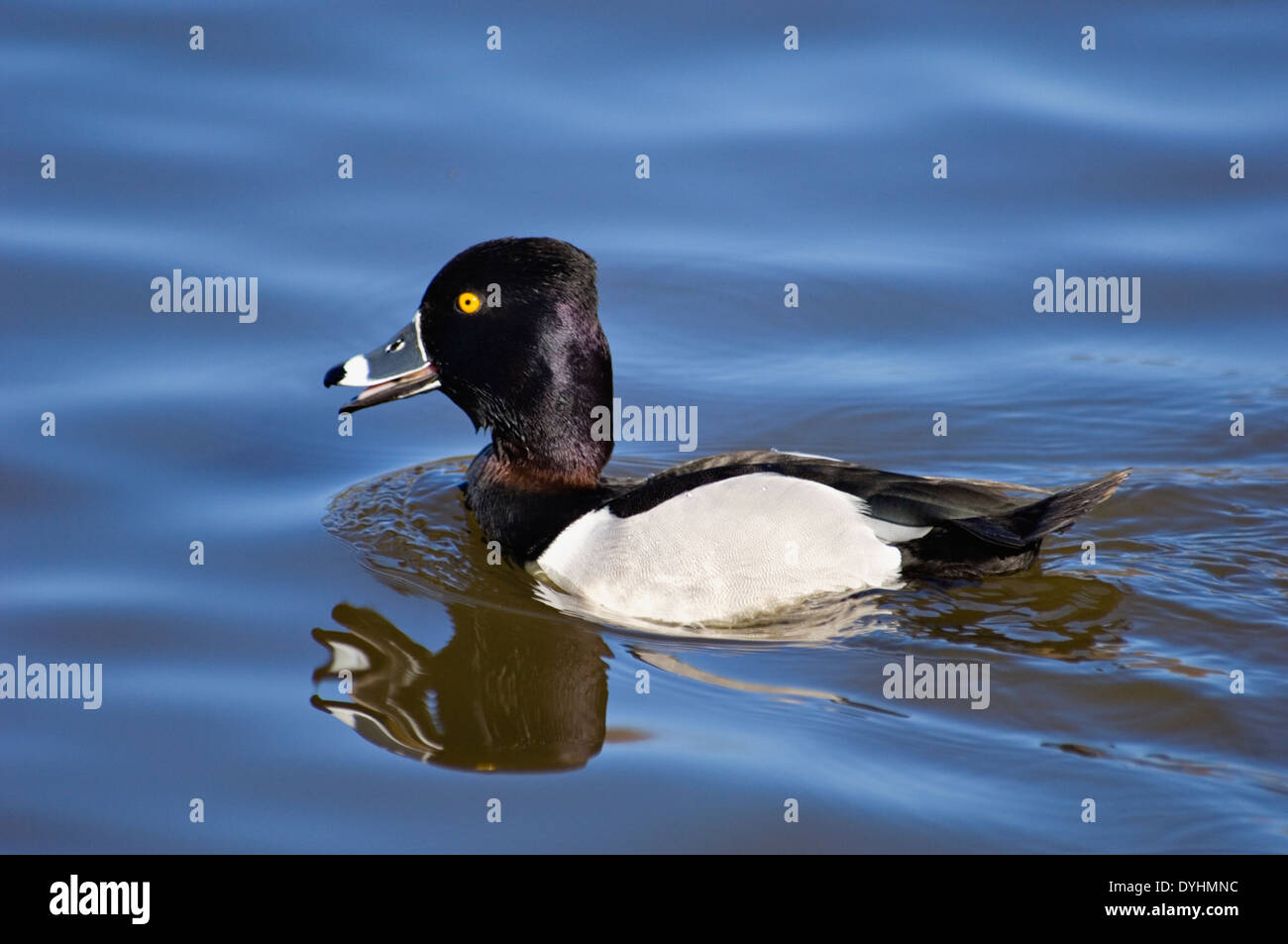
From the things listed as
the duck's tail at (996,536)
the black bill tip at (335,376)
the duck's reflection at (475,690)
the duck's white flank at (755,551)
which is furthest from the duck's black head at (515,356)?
the duck's tail at (996,536)

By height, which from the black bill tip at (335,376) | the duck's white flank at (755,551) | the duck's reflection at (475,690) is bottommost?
the duck's reflection at (475,690)

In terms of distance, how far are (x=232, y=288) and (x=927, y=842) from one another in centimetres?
640

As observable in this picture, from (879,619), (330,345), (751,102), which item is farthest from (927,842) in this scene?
(751,102)

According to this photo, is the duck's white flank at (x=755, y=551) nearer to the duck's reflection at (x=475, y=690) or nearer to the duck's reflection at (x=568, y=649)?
the duck's reflection at (x=568, y=649)

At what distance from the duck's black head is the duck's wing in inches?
25.4

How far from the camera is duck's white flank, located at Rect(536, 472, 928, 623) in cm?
709

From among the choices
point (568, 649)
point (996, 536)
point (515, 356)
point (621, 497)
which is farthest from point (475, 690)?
point (996, 536)

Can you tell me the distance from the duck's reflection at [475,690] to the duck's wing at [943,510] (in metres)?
0.83

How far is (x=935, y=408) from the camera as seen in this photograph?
30.5ft

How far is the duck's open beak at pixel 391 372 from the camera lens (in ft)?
25.8

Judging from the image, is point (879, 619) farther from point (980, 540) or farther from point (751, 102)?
point (751, 102)

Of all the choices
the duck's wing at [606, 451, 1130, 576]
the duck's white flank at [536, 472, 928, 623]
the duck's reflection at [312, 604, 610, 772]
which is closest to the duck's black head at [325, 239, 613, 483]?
the duck's wing at [606, 451, 1130, 576]

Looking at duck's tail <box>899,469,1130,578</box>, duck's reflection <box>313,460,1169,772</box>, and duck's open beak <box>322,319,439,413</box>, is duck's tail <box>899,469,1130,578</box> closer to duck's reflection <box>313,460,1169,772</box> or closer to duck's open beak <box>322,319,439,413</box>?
duck's reflection <box>313,460,1169,772</box>

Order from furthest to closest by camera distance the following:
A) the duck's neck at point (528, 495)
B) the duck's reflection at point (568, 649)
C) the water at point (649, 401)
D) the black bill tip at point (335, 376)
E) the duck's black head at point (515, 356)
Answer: the black bill tip at point (335, 376) → the duck's neck at point (528, 495) → the duck's black head at point (515, 356) → the duck's reflection at point (568, 649) → the water at point (649, 401)
